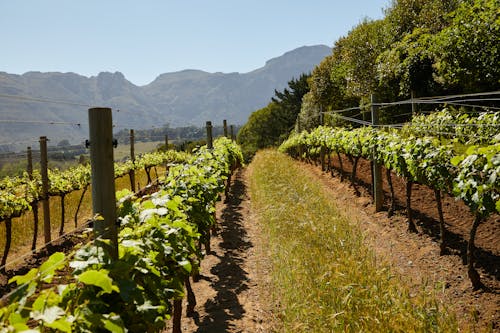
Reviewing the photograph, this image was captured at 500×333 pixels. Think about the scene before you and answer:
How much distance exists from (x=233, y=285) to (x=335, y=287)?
177 centimetres

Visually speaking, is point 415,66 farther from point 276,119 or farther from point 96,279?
point 276,119

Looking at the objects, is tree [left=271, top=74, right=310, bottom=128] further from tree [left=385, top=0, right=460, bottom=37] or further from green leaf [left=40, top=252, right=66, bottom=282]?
green leaf [left=40, top=252, right=66, bottom=282]

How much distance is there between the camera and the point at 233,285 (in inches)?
235

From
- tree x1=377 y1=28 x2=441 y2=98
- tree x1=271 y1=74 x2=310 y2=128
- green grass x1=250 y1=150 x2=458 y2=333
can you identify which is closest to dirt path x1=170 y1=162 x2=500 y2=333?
green grass x1=250 y1=150 x2=458 y2=333

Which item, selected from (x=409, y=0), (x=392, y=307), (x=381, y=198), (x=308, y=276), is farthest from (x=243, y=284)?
(x=409, y=0)

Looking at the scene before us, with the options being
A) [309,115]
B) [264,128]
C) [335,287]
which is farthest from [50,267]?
[264,128]

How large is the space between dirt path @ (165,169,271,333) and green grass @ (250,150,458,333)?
251 mm

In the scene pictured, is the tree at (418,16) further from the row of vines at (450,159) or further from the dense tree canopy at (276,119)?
the dense tree canopy at (276,119)

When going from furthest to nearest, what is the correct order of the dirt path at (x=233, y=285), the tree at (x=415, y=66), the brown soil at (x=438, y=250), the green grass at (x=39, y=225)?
the tree at (x=415, y=66)
the green grass at (x=39, y=225)
the dirt path at (x=233, y=285)
the brown soil at (x=438, y=250)

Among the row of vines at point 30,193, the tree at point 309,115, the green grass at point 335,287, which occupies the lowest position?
the green grass at point 335,287

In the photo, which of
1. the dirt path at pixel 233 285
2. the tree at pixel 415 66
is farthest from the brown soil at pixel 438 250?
the tree at pixel 415 66

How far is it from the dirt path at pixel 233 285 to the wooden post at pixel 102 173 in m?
2.64

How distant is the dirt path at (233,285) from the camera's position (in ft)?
15.8

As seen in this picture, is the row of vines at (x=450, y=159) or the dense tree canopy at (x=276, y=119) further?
the dense tree canopy at (x=276, y=119)
